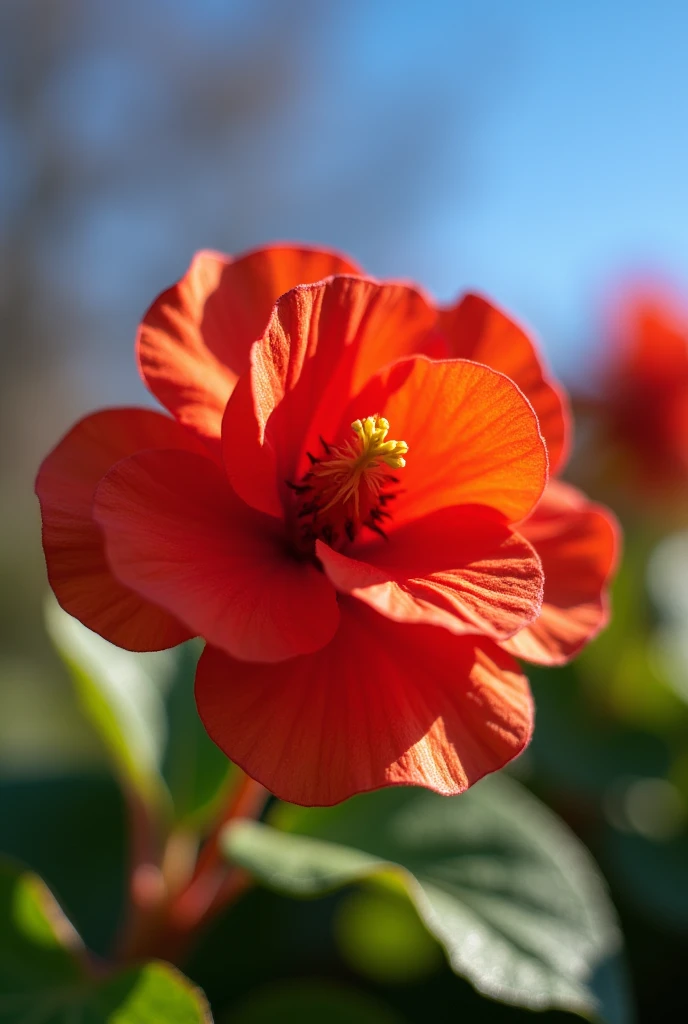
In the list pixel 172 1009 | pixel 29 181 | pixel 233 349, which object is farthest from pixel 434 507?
pixel 29 181

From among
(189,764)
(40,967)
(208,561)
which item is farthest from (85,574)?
(189,764)

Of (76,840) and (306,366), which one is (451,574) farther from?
(76,840)

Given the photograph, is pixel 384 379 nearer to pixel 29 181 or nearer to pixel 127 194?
pixel 29 181

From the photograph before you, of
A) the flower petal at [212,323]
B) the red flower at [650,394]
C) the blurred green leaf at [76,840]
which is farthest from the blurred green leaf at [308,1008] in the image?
the red flower at [650,394]

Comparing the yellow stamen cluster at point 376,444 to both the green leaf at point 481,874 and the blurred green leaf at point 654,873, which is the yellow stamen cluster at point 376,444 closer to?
the green leaf at point 481,874

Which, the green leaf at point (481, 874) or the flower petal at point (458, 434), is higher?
the flower petal at point (458, 434)

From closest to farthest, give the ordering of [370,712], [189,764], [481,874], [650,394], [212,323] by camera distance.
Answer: [370,712] → [212,323] → [481,874] → [189,764] → [650,394]
